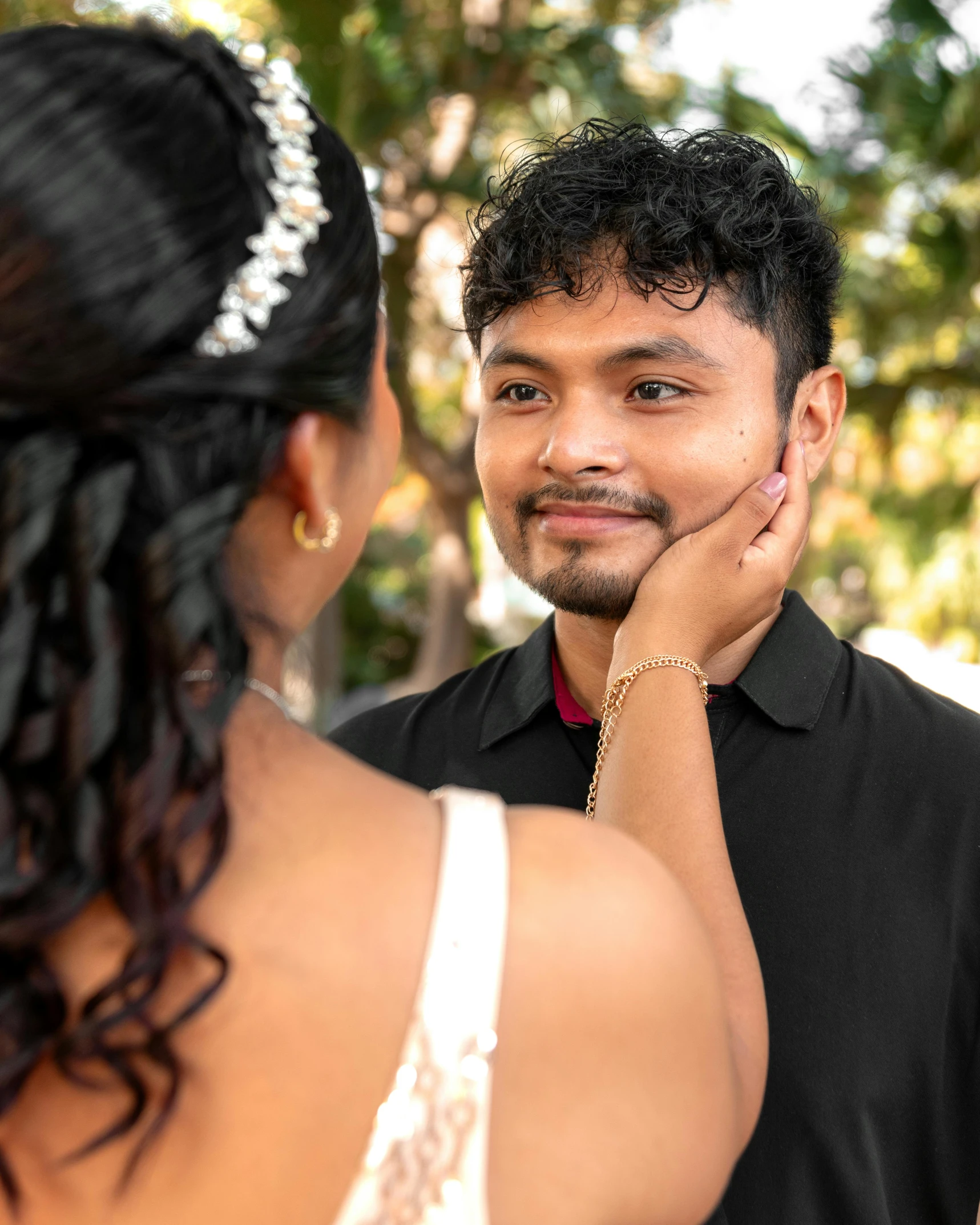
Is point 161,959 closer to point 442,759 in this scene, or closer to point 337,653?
point 442,759

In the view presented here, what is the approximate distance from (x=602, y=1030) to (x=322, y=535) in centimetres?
62

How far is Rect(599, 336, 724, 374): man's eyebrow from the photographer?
2150mm

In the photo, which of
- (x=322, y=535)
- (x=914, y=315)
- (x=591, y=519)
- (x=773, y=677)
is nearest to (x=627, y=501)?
(x=591, y=519)

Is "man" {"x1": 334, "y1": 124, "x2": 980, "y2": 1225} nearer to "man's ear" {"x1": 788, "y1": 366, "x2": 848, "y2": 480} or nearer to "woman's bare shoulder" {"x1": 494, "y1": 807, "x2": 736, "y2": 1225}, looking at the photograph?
"man's ear" {"x1": 788, "y1": 366, "x2": 848, "y2": 480}

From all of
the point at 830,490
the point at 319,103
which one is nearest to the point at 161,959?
the point at 319,103

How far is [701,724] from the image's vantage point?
5.67 ft

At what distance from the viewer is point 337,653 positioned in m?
→ 9.98

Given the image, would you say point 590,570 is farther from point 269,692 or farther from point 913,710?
point 269,692

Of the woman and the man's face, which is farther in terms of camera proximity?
the man's face

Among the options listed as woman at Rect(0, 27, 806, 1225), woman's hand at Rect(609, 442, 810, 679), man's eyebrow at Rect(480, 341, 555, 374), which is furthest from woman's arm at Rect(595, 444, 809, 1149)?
man's eyebrow at Rect(480, 341, 555, 374)

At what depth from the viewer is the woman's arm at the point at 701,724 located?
4.77ft

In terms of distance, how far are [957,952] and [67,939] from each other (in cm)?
146

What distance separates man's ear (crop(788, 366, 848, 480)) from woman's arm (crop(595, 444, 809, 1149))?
6.0 inches

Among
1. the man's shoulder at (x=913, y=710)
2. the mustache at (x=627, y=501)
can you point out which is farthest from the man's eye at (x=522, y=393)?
the man's shoulder at (x=913, y=710)
